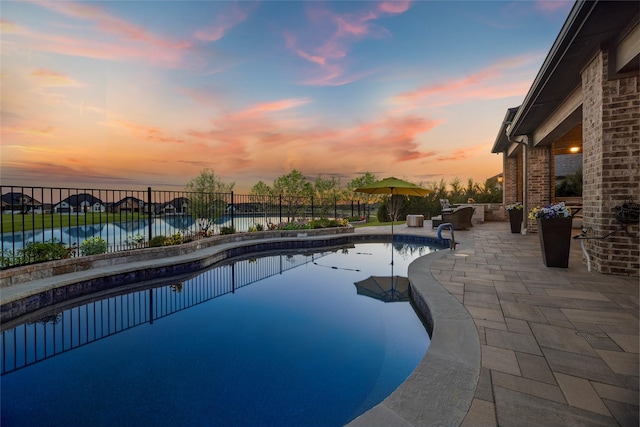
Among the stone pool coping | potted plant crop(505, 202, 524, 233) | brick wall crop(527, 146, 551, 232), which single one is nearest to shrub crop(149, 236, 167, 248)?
the stone pool coping

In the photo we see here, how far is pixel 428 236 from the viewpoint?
957cm

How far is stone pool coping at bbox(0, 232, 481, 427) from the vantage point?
1.48 m

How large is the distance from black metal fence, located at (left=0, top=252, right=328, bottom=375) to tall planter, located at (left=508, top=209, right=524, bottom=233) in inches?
312

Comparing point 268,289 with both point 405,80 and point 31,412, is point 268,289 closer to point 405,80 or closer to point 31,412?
point 31,412

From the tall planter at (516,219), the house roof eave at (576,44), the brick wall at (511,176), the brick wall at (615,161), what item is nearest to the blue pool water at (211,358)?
the brick wall at (615,161)

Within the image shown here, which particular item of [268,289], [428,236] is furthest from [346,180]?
[268,289]

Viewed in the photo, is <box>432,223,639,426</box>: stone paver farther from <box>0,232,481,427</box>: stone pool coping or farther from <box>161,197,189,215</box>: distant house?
<box>161,197,189,215</box>: distant house

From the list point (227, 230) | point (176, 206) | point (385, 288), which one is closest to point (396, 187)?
point (385, 288)

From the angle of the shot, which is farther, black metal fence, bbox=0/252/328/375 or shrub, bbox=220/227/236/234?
shrub, bbox=220/227/236/234

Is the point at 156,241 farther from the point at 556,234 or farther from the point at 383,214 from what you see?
the point at 383,214

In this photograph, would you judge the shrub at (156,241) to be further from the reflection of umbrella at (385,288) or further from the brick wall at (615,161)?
the brick wall at (615,161)

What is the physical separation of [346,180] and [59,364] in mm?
21356

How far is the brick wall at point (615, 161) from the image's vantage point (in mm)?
3857

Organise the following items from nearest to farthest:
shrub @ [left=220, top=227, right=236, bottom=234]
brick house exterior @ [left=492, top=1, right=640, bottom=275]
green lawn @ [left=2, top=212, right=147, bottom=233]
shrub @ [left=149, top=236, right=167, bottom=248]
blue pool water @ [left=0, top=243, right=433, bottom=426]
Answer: blue pool water @ [left=0, top=243, right=433, bottom=426], brick house exterior @ [left=492, top=1, right=640, bottom=275], green lawn @ [left=2, top=212, right=147, bottom=233], shrub @ [left=149, top=236, right=167, bottom=248], shrub @ [left=220, top=227, right=236, bottom=234]
